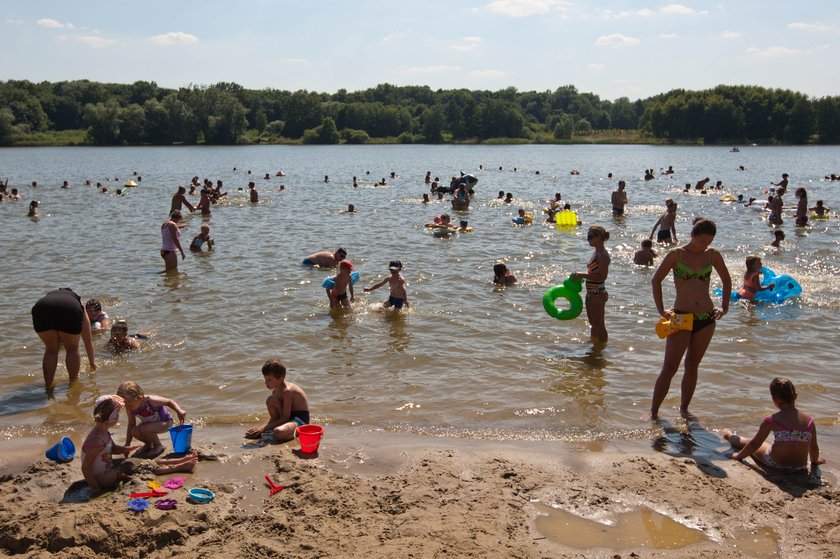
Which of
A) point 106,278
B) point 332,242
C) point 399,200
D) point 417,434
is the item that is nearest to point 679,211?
point 399,200

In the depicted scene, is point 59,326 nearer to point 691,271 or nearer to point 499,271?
point 691,271

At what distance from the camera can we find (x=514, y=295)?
1365cm

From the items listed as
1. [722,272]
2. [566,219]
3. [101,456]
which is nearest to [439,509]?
[101,456]

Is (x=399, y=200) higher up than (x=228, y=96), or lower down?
lower down

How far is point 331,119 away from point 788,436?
119 m

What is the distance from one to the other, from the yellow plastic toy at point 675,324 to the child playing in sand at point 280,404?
381 cm

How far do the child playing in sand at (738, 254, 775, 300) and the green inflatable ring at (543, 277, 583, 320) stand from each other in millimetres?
3953

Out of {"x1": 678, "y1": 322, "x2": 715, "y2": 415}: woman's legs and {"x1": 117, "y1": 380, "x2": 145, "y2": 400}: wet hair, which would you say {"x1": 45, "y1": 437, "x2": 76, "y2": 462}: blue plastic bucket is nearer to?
{"x1": 117, "y1": 380, "x2": 145, "y2": 400}: wet hair

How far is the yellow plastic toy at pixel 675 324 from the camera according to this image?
6965 mm

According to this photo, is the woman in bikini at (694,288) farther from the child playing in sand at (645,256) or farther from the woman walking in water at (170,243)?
the woman walking in water at (170,243)

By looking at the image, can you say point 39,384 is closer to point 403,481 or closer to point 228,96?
point 403,481

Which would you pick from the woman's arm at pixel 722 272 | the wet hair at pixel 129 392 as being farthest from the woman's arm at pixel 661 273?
the wet hair at pixel 129 392

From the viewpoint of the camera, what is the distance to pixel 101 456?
5828mm

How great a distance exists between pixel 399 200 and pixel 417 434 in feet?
84.7
